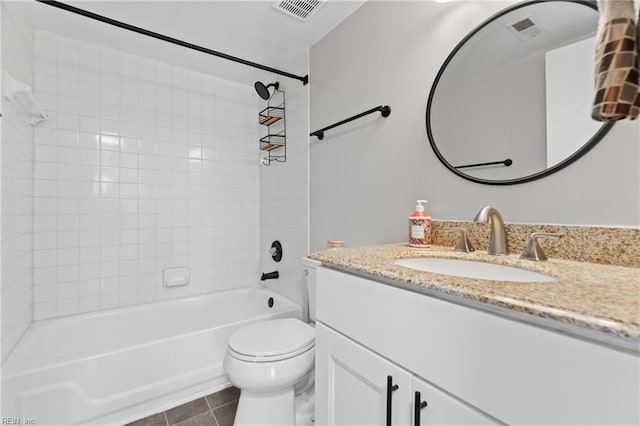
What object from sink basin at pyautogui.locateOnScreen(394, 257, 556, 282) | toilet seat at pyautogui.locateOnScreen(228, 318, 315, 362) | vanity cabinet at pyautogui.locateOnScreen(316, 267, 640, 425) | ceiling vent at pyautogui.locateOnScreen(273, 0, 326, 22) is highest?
A: ceiling vent at pyautogui.locateOnScreen(273, 0, 326, 22)

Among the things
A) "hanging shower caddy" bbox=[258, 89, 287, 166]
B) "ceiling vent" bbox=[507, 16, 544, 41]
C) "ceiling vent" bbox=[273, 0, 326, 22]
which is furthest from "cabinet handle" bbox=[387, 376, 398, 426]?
"hanging shower caddy" bbox=[258, 89, 287, 166]

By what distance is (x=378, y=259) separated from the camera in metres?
0.87

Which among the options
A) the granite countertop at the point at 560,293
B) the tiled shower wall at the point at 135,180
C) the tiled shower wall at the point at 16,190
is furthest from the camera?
the tiled shower wall at the point at 135,180

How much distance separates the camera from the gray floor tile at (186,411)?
5.04 feet

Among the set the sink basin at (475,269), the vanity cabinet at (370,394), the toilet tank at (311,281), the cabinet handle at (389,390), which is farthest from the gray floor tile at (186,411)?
the sink basin at (475,269)

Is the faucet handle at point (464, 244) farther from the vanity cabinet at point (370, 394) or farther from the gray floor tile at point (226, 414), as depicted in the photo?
the gray floor tile at point (226, 414)

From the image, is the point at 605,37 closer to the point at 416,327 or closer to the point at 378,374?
the point at 416,327

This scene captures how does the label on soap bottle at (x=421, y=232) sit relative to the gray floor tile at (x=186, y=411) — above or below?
above

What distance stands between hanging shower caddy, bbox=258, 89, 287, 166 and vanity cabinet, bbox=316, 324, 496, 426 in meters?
1.70

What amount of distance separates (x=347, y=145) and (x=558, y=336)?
140 centimetres

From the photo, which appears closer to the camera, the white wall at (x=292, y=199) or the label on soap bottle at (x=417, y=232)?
the label on soap bottle at (x=417, y=232)

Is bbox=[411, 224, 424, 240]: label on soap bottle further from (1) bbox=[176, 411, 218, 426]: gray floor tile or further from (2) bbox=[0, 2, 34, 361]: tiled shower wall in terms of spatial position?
(2) bbox=[0, 2, 34, 361]: tiled shower wall

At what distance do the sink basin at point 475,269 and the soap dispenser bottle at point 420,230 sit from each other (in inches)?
6.2

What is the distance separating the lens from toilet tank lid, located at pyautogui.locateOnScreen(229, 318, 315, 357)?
1.27 metres
